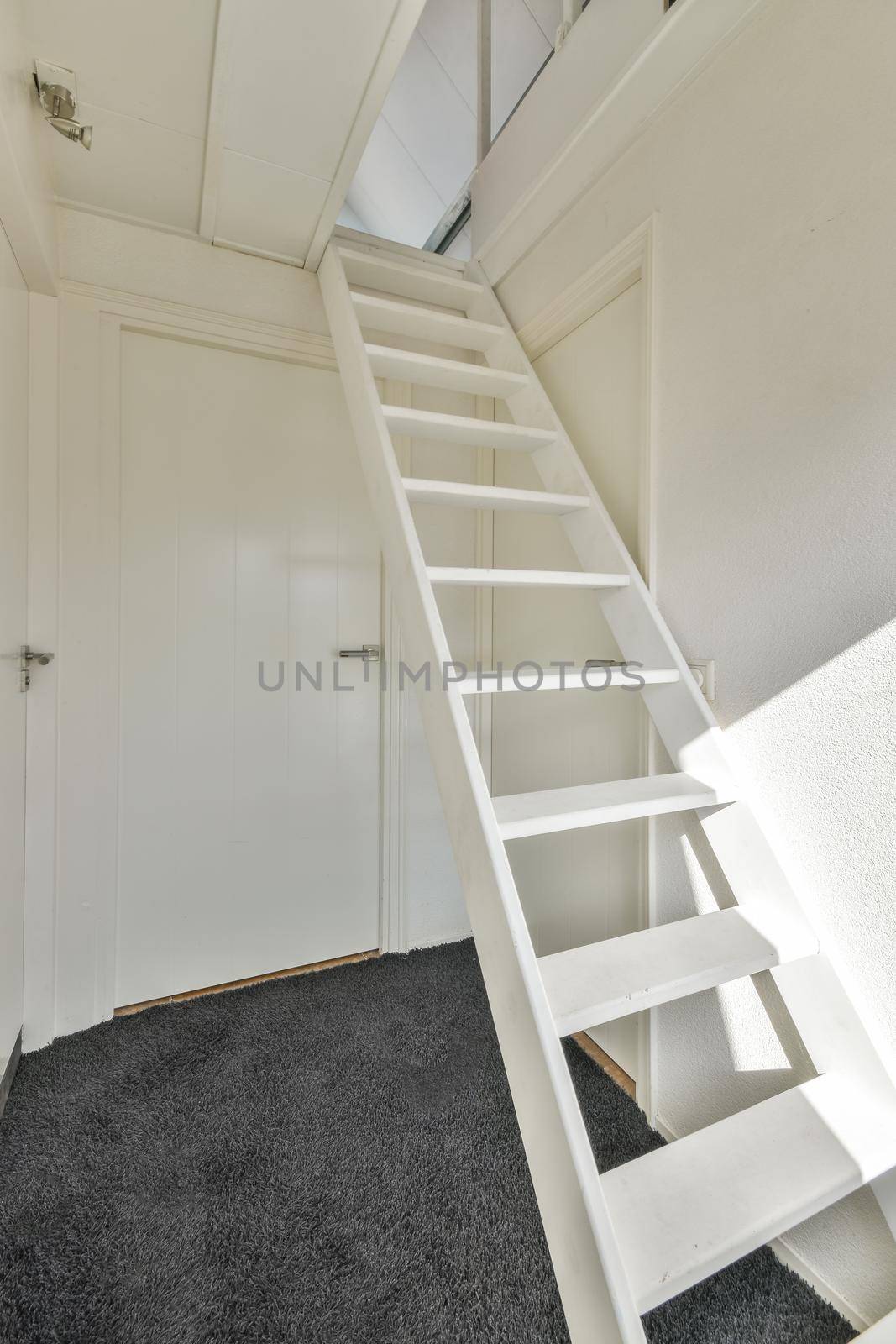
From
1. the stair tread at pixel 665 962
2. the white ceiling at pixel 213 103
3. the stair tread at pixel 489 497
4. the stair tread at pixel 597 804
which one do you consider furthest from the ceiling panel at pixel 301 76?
the stair tread at pixel 665 962

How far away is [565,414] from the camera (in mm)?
1706

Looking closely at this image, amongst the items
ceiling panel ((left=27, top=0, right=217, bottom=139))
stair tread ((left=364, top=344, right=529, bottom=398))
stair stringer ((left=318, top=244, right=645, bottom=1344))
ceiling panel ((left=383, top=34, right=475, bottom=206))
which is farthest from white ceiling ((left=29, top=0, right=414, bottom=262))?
ceiling panel ((left=383, top=34, right=475, bottom=206))

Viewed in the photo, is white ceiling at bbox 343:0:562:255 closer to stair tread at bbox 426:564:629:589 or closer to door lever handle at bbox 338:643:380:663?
door lever handle at bbox 338:643:380:663

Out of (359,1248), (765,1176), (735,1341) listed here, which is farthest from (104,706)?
(735,1341)

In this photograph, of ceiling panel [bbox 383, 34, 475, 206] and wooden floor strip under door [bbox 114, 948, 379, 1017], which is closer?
wooden floor strip under door [bbox 114, 948, 379, 1017]

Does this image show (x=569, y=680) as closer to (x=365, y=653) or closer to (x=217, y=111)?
(x=365, y=653)

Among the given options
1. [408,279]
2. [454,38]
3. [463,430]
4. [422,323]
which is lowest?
[463,430]

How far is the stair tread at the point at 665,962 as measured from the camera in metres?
0.87

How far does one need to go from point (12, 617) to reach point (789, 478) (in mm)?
1735

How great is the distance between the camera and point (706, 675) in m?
1.21

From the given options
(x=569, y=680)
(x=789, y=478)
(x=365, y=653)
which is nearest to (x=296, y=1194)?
(x=569, y=680)

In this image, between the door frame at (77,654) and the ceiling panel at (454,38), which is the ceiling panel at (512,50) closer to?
the ceiling panel at (454,38)

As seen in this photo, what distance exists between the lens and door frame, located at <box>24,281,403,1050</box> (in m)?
1.60

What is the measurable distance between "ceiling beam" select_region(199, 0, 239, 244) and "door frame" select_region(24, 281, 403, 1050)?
262 mm
